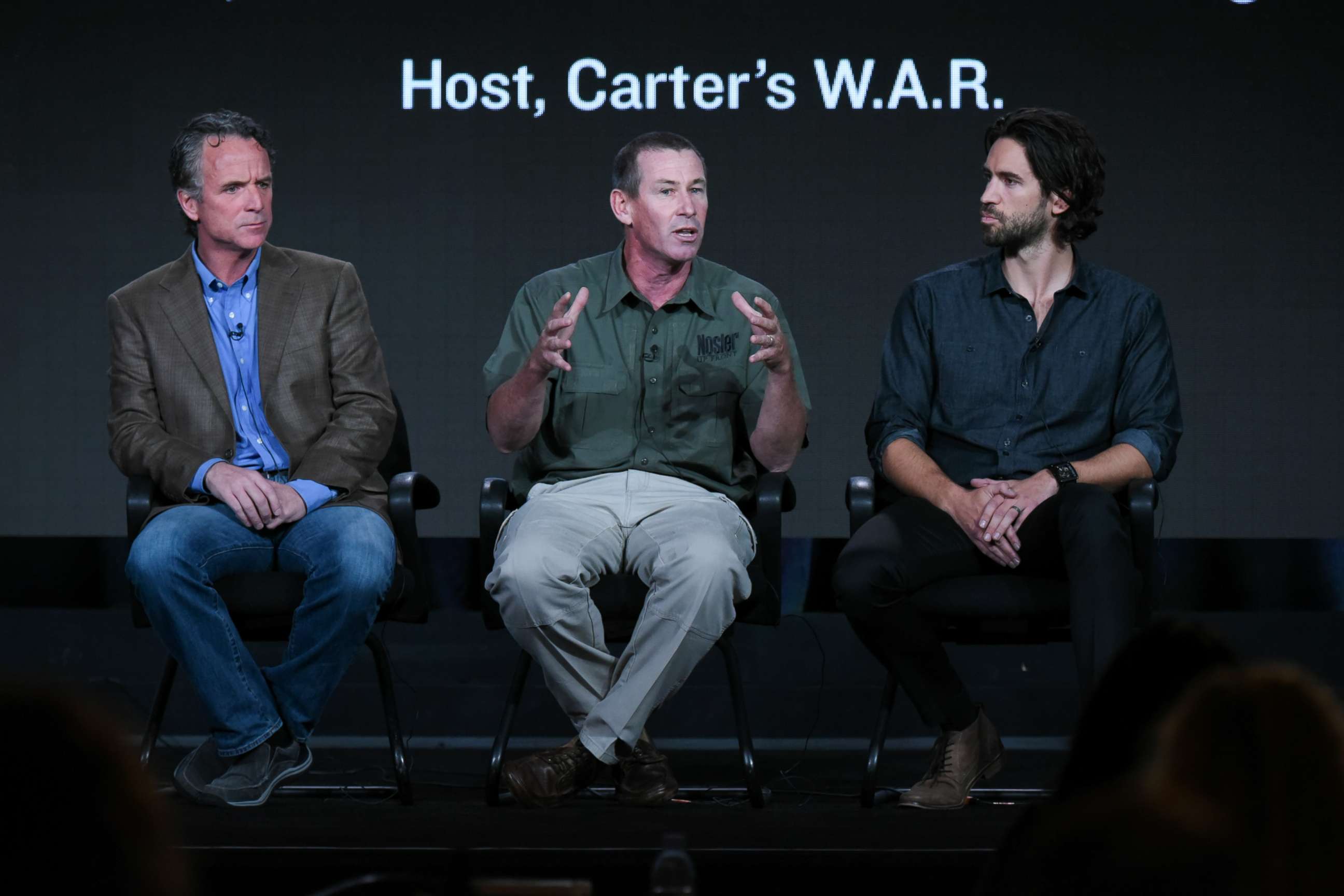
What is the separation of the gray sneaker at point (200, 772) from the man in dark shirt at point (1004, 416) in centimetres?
127

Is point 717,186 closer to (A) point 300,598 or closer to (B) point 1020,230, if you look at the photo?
(B) point 1020,230

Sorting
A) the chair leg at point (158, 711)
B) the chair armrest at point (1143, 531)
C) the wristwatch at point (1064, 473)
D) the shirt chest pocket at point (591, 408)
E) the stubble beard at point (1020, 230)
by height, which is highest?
the stubble beard at point (1020, 230)

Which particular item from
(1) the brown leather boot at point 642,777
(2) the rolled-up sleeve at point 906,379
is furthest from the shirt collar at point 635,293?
(1) the brown leather boot at point 642,777

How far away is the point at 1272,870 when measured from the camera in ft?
2.10

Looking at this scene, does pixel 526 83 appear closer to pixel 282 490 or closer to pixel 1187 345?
pixel 282 490

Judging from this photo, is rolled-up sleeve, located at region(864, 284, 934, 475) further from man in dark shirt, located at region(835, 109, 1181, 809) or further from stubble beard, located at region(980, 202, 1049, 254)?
stubble beard, located at region(980, 202, 1049, 254)

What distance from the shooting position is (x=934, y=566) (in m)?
2.98

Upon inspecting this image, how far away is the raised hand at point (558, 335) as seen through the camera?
290cm

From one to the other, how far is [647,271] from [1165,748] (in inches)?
108

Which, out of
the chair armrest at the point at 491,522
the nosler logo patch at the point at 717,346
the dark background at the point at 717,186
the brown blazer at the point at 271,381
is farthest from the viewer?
the dark background at the point at 717,186

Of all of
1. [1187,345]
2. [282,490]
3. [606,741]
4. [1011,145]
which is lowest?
[606,741]

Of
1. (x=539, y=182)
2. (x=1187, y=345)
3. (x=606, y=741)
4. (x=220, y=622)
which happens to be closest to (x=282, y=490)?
(x=220, y=622)

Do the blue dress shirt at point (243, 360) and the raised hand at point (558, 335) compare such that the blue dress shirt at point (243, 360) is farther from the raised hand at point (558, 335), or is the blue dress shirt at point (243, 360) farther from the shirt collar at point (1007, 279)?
the shirt collar at point (1007, 279)

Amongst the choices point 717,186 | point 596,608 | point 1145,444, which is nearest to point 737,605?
point 596,608
